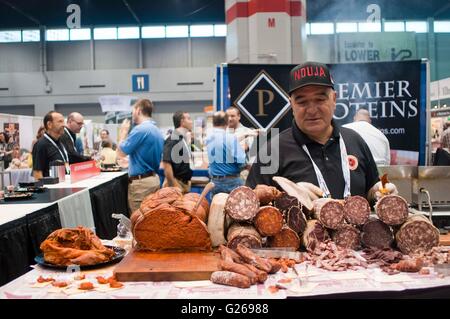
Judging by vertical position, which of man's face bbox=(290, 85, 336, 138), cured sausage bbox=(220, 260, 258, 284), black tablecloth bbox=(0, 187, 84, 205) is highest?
man's face bbox=(290, 85, 336, 138)

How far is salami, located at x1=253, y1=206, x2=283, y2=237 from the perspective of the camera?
5.42 feet

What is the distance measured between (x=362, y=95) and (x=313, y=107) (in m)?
2.49

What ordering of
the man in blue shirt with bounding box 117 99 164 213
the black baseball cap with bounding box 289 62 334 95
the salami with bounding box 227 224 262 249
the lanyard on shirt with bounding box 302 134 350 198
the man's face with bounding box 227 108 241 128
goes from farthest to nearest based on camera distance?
the man in blue shirt with bounding box 117 99 164 213 → the man's face with bounding box 227 108 241 128 → the lanyard on shirt with bounding box 302 134 350 198 → the black baseball cap with bounding box 289 62 334 95 → the salami with bounding box 227 224 262 249

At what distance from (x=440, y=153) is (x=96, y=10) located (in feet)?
18.1

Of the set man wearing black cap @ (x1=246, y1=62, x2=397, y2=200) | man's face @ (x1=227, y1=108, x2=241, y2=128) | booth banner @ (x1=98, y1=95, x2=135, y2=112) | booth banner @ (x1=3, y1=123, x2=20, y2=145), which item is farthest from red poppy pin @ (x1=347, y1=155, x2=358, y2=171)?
booth banner @ (x1=98, y1=95, x2=135, y2=112)

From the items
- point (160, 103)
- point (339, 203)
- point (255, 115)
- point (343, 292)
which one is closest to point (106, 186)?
point (255, 115)

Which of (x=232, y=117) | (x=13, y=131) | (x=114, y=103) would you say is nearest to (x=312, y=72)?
(x=232, y=117)

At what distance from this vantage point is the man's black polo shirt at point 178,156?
609 centimetres

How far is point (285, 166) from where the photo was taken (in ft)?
8.00

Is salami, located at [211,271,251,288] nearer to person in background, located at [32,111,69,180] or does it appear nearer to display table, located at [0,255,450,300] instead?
display table, located at [0,255,450,300]

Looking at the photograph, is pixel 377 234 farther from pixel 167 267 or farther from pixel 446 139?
pixel 446 139

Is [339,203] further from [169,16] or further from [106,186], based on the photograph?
[106,186]

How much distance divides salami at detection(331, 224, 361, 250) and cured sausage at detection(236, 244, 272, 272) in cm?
34

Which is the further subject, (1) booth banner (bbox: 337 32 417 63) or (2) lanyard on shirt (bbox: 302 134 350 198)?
(1) booth banner (bbox: 337 32 417 63)
